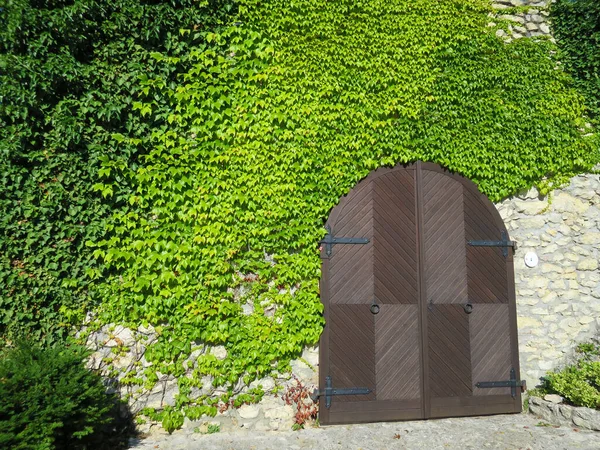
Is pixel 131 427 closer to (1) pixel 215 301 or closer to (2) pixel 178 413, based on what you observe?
(2) pixel 178 413

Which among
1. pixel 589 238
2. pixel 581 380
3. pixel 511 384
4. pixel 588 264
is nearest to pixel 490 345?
pixel 511 384

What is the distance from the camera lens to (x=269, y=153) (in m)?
5.44

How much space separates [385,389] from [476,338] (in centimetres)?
129

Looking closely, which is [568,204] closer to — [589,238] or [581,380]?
[589,238]

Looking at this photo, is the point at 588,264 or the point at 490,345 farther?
the point at 588,264

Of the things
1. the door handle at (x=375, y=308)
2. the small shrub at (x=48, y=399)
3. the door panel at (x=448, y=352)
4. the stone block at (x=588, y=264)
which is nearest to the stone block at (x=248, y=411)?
the small shrub at (x=48, y=399)

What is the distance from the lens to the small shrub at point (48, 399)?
3.77 metres

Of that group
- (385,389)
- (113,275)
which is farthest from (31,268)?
(385,389)

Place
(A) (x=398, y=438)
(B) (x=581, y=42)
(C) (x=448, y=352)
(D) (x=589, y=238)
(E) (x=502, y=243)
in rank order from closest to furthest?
(A) (x=398, y=438) → (C) (x=448, y=352) → (E) (x=502, y=243) → (D) (x=589, y=238) → (B) (x=581, y=42)

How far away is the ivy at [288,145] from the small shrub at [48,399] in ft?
2.41

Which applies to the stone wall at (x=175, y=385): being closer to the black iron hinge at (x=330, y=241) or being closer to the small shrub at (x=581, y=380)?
the black iron hinge at (x=330, y=241)

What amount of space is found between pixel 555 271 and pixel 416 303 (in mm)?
1868

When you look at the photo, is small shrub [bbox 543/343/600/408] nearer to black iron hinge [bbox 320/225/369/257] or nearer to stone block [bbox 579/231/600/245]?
stone block [bbox 579/231/600/245]

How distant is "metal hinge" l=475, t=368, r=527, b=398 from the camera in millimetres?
5746
